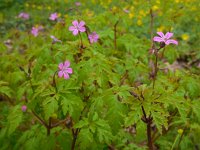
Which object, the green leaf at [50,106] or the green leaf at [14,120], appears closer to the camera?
the green leaf at [50,106]

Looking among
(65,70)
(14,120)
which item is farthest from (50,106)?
(14,120)

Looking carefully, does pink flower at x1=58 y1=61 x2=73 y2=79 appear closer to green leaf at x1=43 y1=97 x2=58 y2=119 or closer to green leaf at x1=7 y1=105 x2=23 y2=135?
green leaf at x1=43 y1=97 x2=58 y2=119

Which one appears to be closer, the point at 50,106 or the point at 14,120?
the point at 50,106

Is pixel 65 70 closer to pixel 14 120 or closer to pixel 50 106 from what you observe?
pixel 50 106

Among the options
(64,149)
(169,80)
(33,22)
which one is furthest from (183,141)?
(33,22)

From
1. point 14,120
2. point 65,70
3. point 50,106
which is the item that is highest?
point 65,70

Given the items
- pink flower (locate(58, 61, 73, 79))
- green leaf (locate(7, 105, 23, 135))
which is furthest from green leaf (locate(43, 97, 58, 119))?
green leaf (locate(7, 105, 23, 135))

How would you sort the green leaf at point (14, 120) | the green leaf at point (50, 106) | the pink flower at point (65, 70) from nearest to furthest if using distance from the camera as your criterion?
the green leaf at point (50, 106)
the pink flower at point (65, 70)
the green leaf at point (14, 120)

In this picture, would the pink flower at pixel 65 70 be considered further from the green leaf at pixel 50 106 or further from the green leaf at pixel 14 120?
the green leaf at pixel 14 120

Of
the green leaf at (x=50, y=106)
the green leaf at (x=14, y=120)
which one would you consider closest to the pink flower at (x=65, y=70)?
the green leaf at (x=50, y=106)

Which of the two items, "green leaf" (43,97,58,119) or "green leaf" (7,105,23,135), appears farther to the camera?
"green leaf" (7,105,23,135)

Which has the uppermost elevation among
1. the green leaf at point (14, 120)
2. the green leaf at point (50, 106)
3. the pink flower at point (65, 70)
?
the pink flower at point (65, 70)
